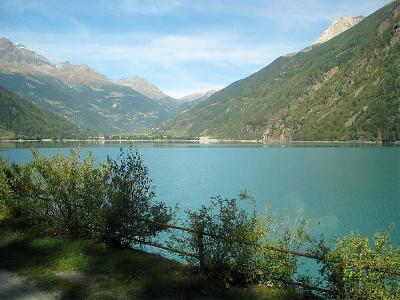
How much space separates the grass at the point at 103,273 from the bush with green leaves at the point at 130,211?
0.82 metres

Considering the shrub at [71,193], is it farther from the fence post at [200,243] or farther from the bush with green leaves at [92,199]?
the fence post at [200,243]

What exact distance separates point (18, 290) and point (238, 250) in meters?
8.17

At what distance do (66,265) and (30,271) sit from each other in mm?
1413

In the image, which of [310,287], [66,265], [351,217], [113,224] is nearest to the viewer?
[310,287]

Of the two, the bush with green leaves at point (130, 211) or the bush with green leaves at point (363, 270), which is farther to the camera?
the bush with green leaves at point (130, 211)

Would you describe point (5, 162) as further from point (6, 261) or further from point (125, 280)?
point (125, 280)

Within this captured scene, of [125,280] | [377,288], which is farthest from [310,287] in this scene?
[125,280]

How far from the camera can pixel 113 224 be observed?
19953 mm

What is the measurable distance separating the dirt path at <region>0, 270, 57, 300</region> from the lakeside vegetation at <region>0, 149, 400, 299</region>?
1.57 m

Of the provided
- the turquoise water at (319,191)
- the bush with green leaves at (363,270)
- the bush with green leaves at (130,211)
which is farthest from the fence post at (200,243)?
the turquoise water at (319,191)

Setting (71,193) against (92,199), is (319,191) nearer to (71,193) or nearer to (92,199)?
(71,193)

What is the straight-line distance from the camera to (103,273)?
1680 centimetres

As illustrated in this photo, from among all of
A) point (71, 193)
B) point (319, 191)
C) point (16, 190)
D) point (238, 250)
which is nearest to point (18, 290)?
point (71, 193)

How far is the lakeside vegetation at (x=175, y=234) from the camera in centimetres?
1445
